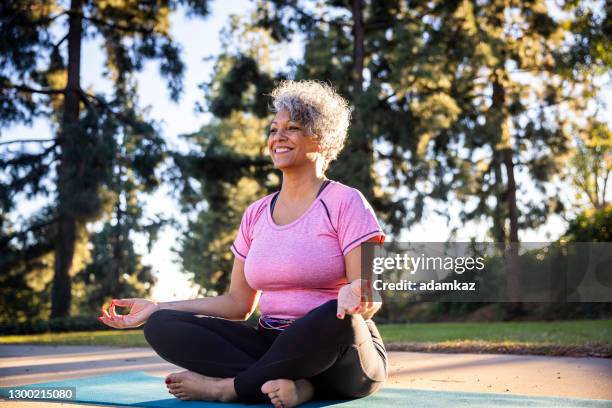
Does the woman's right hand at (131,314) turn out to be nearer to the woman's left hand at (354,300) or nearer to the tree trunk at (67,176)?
the woman's left hand at (354,300)

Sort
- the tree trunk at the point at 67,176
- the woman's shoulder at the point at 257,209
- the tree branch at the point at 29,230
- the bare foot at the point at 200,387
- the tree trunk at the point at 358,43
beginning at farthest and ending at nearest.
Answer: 1. the tree trunk at the point at 358,43
2. the tree branch at the point at 29,230
3. the tree trunk at the point at 67,176
4. the woman's shoulder at the point at 257,209
5. the bare foot at the point at 200,387

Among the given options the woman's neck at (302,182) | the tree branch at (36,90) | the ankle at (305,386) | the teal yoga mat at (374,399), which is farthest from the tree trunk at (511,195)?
the ankle at (305,386)

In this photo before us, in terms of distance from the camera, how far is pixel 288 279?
2703 mm

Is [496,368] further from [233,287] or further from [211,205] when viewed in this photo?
[211,205]

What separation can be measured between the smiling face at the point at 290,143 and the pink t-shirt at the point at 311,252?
17cm

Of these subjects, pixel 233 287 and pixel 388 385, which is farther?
pixel 388 385

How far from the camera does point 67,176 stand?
12594mm

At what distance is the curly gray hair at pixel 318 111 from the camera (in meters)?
2.88

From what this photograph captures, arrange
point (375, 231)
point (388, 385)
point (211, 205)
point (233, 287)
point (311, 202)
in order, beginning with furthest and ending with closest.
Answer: point (211, 205), point (388, 385), point (233, 287), point (311, 202), point (375, 231)

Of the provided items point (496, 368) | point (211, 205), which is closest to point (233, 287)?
point (496, 368)

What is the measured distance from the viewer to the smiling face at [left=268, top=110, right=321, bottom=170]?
287 cm

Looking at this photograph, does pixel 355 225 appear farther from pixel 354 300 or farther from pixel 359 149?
pixel 359 149

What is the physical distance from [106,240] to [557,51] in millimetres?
13267

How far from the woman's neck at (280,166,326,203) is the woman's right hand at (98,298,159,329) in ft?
2.35
